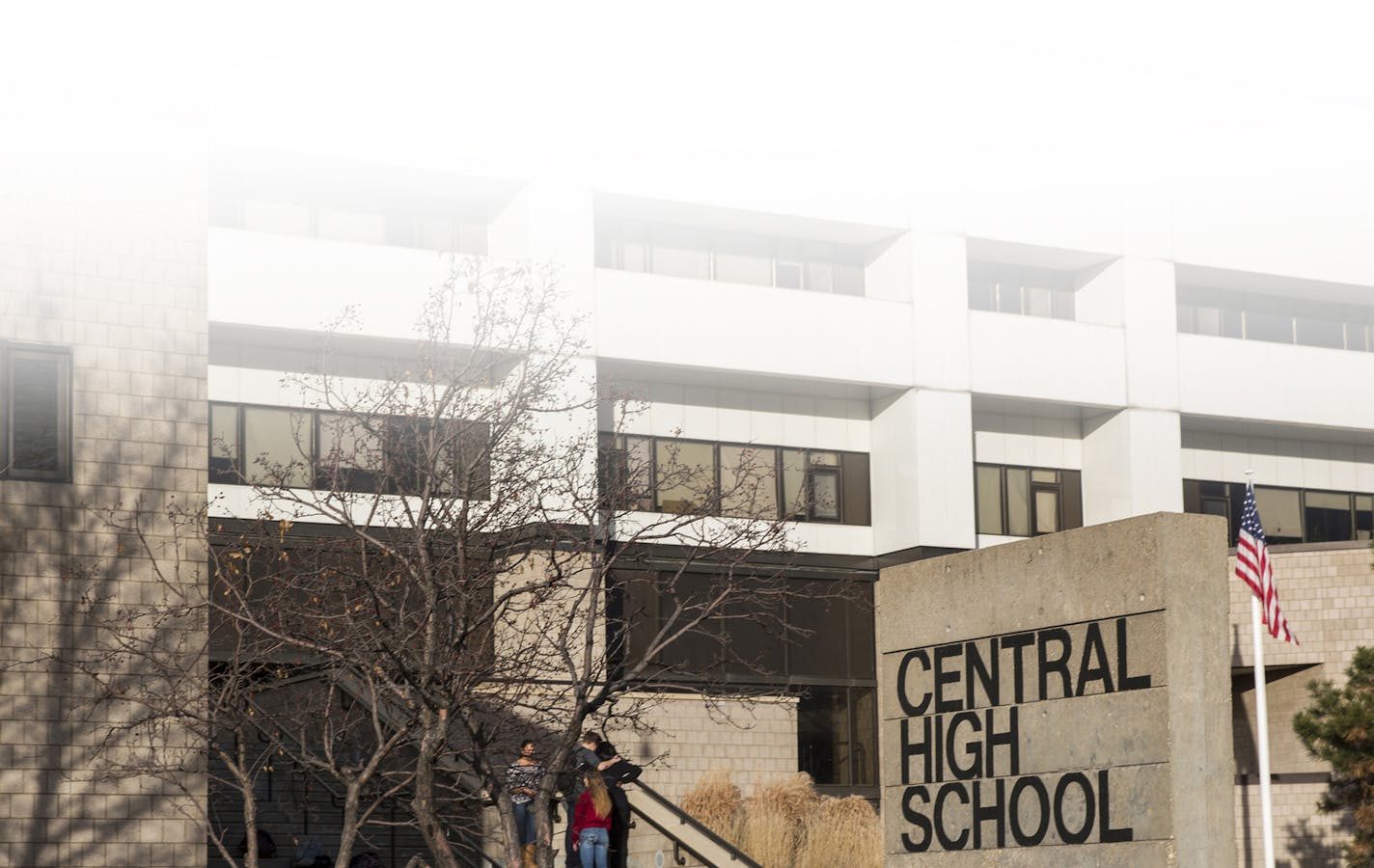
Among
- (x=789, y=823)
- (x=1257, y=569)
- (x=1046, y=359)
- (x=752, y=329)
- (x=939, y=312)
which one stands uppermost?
(x=939, y=312)

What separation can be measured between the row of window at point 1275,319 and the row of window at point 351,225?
641 inches

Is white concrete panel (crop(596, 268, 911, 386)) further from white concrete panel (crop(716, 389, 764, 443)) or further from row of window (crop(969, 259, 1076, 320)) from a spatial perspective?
row of window (crop(969, 259, 1076, 320))

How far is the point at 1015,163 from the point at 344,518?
85.3ft

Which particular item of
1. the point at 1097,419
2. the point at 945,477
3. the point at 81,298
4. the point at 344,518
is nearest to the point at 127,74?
the point at 81,298

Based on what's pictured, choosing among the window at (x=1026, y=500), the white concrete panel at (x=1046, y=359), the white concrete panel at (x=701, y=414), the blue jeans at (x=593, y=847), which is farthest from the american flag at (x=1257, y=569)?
the blue jeans at (x=593, y=847)

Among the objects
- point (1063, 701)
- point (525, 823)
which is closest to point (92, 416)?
point (525, 823)

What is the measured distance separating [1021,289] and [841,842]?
1805cm

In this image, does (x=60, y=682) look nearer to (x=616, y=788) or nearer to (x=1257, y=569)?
(x=616, y=788)

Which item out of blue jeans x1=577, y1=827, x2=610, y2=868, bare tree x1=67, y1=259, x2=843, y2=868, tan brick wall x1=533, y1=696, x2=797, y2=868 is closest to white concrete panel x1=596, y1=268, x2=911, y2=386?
tan brick wall x1=533, y1=696, x2=797, y2=868

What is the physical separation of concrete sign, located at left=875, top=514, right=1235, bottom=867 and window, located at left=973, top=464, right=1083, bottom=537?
83.6ft

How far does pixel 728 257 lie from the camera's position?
3850 cm

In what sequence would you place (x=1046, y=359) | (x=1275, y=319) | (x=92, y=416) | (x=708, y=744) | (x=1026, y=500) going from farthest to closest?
(x=1275, y=319)
(x=1026, y=500)
(x=1046, y=359)
(x=708, y=744)
(x=92, y=416)

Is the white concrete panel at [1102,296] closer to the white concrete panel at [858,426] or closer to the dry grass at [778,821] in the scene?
the white concrete panel at [858,426]

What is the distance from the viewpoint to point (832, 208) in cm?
3803
